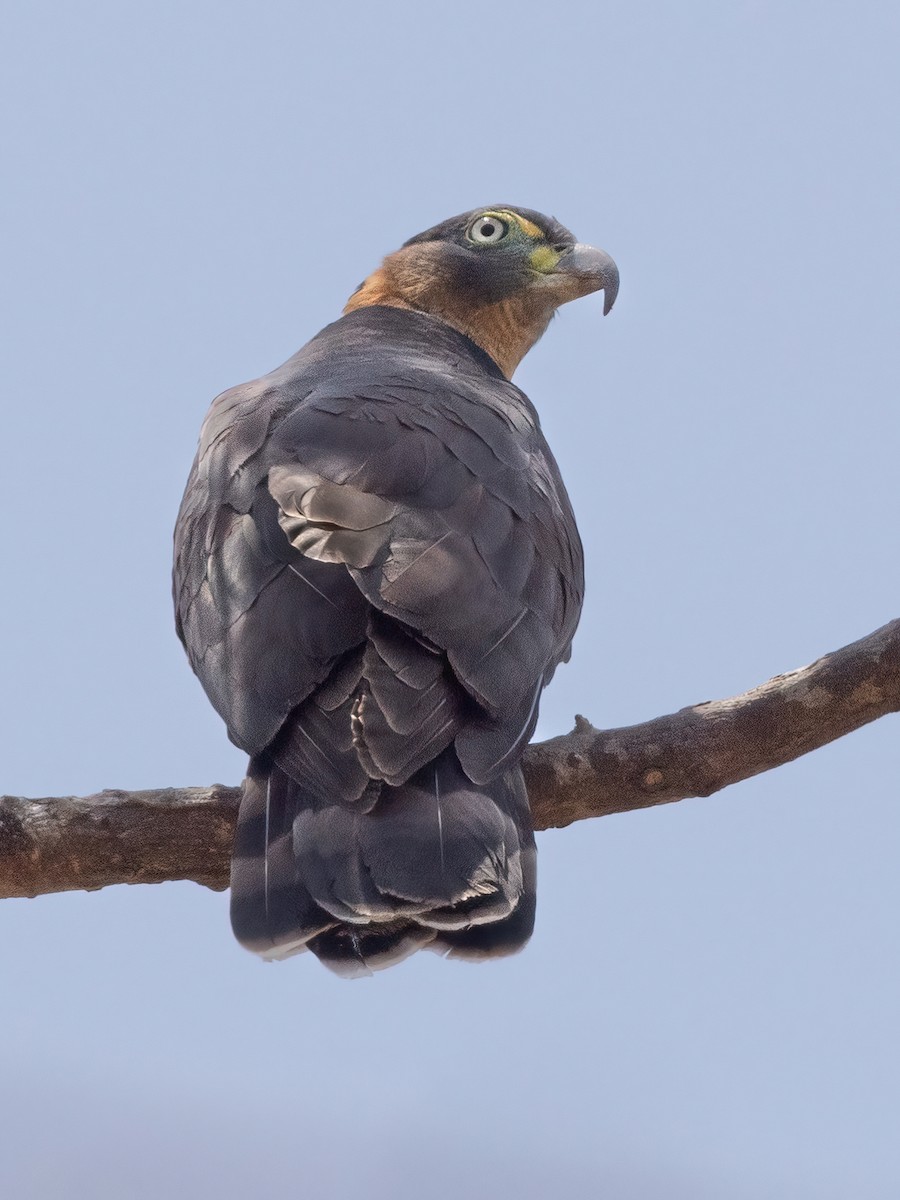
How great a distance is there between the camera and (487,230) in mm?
6121

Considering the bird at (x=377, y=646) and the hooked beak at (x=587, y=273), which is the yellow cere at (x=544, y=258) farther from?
the bird at (x=377, y=646)

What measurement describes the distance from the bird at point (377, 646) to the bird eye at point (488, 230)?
2038mm

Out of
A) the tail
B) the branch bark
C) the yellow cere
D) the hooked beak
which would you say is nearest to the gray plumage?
the tail

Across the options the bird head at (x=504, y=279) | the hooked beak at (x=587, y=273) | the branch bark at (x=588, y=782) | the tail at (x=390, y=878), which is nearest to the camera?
the tail at (x=390, y=878)

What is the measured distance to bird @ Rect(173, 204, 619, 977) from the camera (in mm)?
3002

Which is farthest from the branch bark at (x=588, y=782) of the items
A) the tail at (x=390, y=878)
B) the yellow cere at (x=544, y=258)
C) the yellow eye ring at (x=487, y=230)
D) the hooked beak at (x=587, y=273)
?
the yellow eye ring at (x=487, y=230)

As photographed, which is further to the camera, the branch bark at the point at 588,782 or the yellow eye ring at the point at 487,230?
the yellow eye ring at the point at 487,230

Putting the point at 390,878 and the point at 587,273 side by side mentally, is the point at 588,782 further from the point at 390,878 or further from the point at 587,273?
the point at 587,273

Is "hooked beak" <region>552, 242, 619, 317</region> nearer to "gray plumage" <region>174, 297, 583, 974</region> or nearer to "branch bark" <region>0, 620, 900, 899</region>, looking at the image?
"gray plumage" <region>174, 297, 583, 974</region>

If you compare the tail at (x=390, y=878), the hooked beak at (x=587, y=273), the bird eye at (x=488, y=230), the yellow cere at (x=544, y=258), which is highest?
the bird eye at (x=488, y=230)

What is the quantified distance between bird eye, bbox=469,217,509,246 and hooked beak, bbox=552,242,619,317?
0.95 ft

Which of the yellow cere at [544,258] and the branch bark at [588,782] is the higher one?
the yellow cere at [544,258]

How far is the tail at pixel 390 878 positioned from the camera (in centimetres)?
294

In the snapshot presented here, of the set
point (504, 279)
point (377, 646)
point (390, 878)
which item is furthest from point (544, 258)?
point (390, 878)
